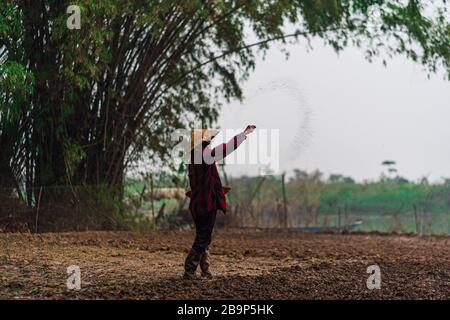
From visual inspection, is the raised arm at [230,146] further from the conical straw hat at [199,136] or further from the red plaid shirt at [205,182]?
the conical straw hat at [199,136]

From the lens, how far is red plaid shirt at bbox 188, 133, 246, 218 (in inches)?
230

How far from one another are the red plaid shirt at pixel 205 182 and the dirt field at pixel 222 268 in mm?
585

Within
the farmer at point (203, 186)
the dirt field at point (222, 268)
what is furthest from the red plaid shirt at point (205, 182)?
the dirt field at point (222, 268)

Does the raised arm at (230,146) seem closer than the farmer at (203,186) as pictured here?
Yes

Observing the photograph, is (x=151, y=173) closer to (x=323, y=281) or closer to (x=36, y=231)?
(x=36, y=231)

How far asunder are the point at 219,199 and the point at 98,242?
390 cm

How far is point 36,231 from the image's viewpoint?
10906 mm

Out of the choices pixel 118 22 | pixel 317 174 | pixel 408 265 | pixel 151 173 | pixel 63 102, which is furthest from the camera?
pixel 317 174

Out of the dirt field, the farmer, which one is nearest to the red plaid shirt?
the farmer

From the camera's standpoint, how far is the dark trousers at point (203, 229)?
587 cm

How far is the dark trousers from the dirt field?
277 millimetres

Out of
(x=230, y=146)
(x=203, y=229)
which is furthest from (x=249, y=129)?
(x=203, y=229)

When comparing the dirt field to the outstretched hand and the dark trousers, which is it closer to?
the dark trousers
